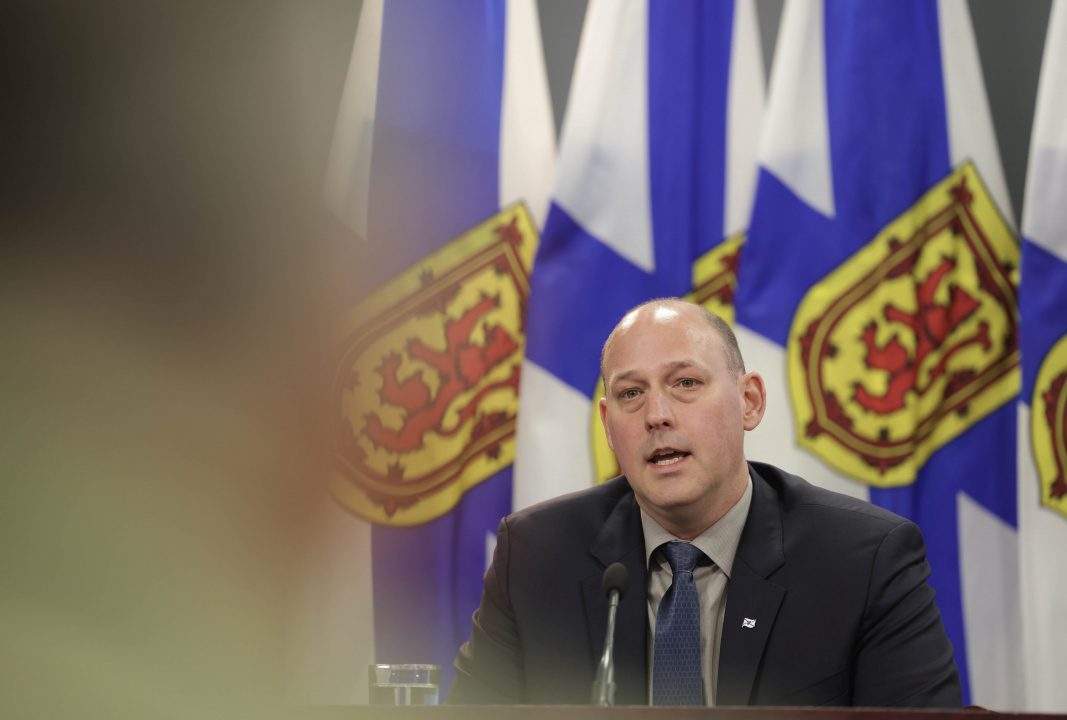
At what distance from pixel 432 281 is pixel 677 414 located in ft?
4.27

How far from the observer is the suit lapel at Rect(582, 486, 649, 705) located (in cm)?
199

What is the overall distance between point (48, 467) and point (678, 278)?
2.86 meters

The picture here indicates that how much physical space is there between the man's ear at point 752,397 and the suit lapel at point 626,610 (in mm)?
356

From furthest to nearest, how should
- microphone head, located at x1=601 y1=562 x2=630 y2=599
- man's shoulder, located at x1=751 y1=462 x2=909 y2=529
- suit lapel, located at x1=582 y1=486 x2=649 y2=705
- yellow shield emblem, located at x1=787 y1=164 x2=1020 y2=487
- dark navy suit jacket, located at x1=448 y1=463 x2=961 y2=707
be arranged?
yellow shield emblem, located at x1=787 y1=164 x2=1020 y2=487
man's shoulder, located at x1=751 y1=462 x2=909 y2=529
suit lapel, located at x1=582 y1=486 x2=649 y2=705
dark navy suit jacket, located at x1=448 y1=463 x2=961 y2=707
microphone head, located at x1=601 y1=562 x2=630 y2=599

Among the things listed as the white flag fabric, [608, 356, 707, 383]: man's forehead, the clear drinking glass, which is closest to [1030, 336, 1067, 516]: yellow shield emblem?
the white flag fabric

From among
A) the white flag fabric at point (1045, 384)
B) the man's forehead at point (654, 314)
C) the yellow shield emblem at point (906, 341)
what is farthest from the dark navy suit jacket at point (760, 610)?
the white flag fabric at point (1045, 384)

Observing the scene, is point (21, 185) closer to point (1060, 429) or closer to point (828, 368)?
point (828, 368)

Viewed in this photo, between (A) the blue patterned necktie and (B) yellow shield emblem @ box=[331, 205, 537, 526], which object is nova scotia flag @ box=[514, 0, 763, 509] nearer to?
(B) yellow shield emblem @ box=[331, 205, 537, 526]

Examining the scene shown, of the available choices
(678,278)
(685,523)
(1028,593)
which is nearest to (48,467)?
(685,523)

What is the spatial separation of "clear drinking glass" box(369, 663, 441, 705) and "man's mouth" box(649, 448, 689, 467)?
2.48 ft

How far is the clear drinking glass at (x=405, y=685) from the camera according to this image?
1552mm

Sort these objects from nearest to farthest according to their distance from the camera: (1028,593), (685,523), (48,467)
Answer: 1. (48,467)
2. (685,523)
3. (1028,593)

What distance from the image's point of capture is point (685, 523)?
2160 mm

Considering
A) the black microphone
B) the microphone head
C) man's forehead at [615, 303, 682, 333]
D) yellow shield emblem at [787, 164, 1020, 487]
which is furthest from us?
yellow shield emblem at [787, 164, 1020, 487]
